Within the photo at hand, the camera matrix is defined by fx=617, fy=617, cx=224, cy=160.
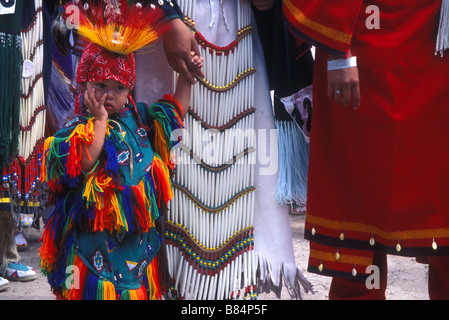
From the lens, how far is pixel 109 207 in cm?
205

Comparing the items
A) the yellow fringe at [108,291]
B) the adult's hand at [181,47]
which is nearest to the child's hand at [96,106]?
the adult's hand at [181,47]

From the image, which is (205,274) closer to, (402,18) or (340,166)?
(340,166)

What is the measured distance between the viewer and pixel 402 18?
76.1 inches

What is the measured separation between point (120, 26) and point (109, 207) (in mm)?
620

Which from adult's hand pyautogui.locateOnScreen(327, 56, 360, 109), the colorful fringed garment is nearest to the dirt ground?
the colorful fringed garment

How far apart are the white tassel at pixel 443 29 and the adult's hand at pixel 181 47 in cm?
82

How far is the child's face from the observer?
211 centimetres

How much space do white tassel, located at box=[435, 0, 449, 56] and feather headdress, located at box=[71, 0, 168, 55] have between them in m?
0.91

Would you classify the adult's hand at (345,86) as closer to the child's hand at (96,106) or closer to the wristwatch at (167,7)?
the wristwatch at (167,7)

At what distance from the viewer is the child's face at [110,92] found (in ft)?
6.93

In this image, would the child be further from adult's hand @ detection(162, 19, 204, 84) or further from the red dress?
the red dress

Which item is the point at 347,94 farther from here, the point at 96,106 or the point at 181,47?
the point at 96,106
